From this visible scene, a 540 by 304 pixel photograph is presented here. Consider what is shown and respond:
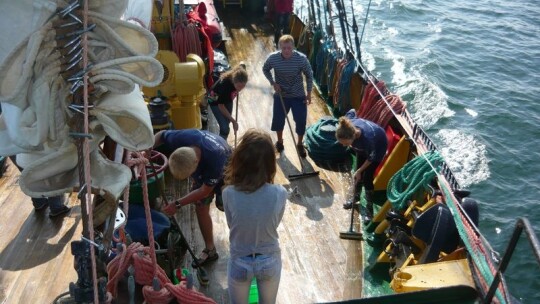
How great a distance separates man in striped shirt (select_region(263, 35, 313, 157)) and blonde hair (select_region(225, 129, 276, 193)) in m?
3.27

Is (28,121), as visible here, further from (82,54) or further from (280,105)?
(280,105)

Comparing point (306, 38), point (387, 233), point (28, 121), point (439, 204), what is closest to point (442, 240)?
point (439, 204)

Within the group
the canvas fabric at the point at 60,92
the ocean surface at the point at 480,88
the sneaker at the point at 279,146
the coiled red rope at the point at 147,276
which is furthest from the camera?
the ocean surface at the point at 480,88

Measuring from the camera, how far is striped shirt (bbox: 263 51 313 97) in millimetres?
6070

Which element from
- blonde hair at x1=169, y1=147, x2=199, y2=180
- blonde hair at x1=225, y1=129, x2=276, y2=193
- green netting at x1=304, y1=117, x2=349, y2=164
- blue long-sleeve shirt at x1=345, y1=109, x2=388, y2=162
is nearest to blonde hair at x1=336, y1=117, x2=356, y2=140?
blue long-sleeve shirt at x1=345, y1=109, x2=388, y2=162

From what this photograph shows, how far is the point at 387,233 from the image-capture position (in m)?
4.84

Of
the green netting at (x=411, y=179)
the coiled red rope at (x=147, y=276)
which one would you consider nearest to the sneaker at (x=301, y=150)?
the green netting at (x=411, y=179)

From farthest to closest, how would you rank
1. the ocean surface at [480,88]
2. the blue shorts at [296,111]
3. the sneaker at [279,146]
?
1. the ocean surface at [480,88]
2. the sneaker at [279,146]
3. the blue shorts at [296,111]

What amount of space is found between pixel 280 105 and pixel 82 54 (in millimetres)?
4491

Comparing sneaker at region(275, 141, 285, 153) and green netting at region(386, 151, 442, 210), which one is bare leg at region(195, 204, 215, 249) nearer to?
green netting at region(386, 151, 442, 210)

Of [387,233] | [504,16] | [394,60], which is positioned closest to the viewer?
[387,233]

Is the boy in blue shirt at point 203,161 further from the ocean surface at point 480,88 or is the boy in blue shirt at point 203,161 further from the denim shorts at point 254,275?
the ocean surface at point 480,88

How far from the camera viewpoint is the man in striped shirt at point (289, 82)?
6059 millimetres

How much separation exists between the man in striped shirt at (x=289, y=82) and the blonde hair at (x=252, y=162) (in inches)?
129
